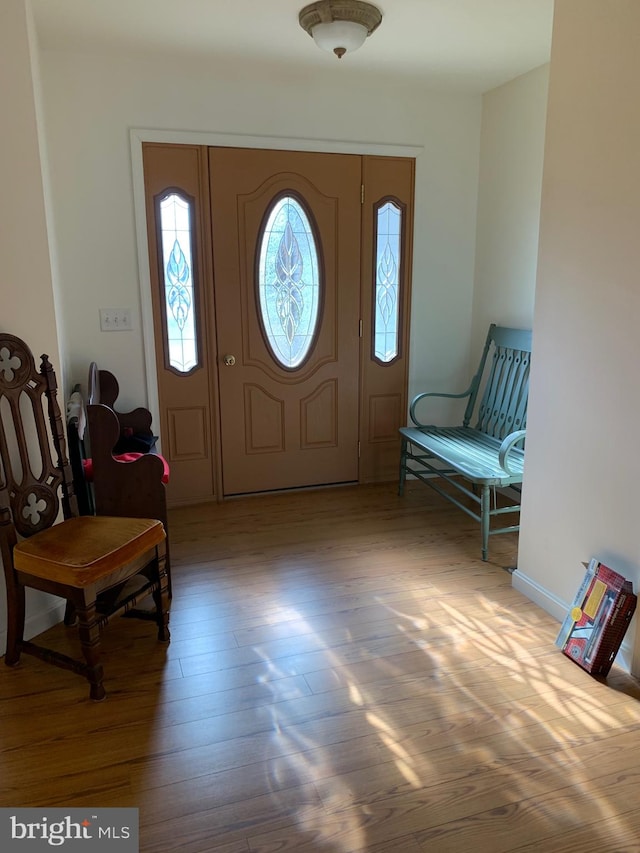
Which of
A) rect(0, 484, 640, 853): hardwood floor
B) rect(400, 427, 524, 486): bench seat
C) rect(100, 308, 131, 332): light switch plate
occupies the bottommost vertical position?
rect(0, 484, 640, 853): hardwood floor

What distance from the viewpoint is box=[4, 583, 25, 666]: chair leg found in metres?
2.27

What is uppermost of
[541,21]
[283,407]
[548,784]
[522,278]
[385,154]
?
[541,21]

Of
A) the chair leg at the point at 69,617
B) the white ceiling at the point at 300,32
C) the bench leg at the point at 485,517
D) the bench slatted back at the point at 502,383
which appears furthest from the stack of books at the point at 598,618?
the white ceiling at the point at 300,32

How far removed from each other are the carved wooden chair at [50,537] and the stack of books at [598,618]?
1.57 metres

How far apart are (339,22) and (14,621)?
9.10 feet

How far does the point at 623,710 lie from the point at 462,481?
92.2 inches

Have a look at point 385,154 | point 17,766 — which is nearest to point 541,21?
point 385,154

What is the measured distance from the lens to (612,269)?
2.27m

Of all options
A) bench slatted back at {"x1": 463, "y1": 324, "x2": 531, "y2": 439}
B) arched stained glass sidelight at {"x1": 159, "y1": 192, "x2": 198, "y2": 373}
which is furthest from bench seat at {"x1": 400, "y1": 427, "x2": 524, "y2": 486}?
arched stained glass sidelight at {"x1": 159, "y1": 192, "x2": 198, "y2": 373}

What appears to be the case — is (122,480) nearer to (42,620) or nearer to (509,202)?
(42,620)

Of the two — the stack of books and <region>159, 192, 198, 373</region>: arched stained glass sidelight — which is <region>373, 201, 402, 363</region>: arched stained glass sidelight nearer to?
<region>159, 192, 198, 373</region>: arched stained glass sidelight

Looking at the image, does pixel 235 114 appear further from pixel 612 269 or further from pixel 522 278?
pixel 612 269

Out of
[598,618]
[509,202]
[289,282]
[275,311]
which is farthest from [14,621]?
[509,202]

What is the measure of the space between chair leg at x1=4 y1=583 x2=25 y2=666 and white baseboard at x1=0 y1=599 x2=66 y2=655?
89 mm
